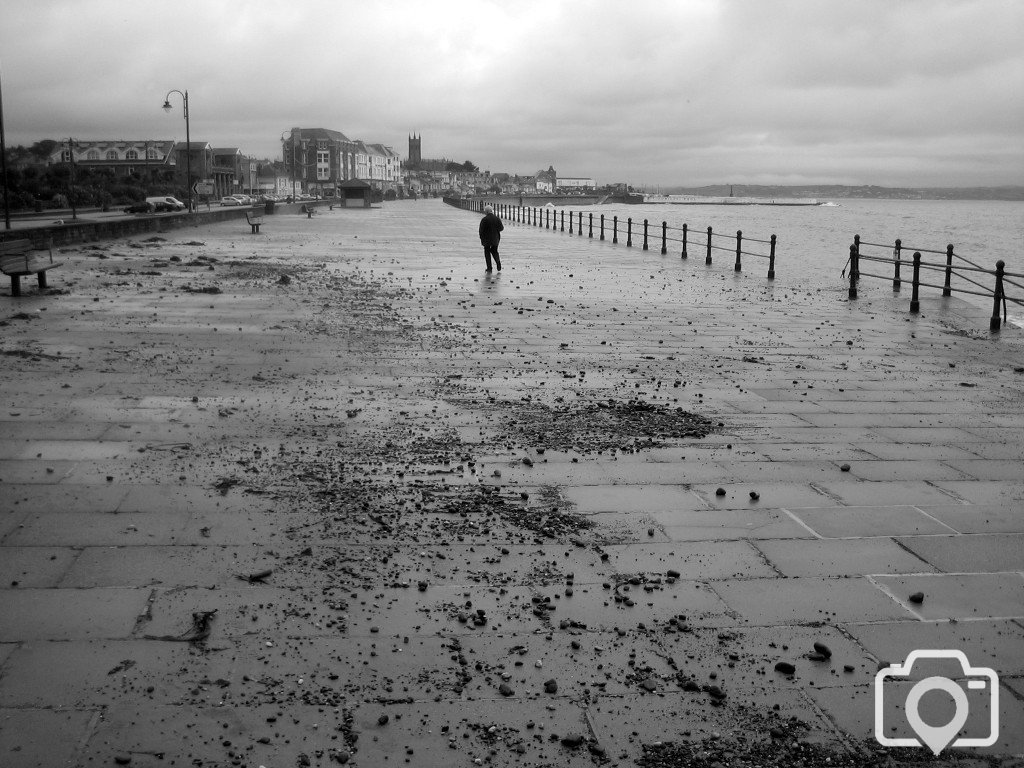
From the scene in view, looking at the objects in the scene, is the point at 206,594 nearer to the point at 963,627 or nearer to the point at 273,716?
the point at 273,716

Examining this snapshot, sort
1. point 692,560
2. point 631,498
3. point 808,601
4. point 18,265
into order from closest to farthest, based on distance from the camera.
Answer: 1. point 808,601
2. point 692,560
3. point 631,498
4. point 18,265

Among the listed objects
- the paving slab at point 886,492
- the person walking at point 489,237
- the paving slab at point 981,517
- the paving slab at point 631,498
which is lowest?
the paving slab at point 981,517

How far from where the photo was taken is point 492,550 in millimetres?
4855

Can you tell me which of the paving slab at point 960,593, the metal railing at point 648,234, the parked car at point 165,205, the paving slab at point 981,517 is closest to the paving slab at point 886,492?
the paving slab at point 981,517

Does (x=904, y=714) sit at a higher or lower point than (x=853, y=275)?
lower

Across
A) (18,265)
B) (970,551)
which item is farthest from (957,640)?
(18,265)

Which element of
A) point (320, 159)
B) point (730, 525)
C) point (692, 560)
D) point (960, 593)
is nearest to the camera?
point (960, 593)

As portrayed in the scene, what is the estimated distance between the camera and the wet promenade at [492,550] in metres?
3.33

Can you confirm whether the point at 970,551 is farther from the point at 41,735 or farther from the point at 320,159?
the point at 320,159

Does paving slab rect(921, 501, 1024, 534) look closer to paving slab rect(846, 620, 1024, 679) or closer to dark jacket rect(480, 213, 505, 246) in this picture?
paving slab rect(846, 620, 1024, 679)

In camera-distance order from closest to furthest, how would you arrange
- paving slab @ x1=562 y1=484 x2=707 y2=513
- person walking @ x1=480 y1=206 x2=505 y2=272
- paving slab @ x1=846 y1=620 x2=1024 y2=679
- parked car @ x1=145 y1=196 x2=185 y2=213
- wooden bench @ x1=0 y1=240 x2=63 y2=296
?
paving slab @ x1=846 y1=620 x2=1024 y2=679 < paving slab @ x1=562 y1=484 x2=707 y2=513 < wooden bench @ x1=0 y1=240 x2=63 y2=296 < person walking @ x1=480 y1=206 x2=505 y2=272 < parked car @ x1=145 y1=196 x2=185 y2=213


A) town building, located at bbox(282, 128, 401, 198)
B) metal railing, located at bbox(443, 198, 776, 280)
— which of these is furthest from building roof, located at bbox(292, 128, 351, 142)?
metal railing, located at bbox(443, 198, 776, 280)

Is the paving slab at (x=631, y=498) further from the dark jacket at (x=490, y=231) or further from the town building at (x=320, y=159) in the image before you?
the town building at (x=320, y=159)

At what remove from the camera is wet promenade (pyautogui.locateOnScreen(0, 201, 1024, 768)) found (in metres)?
3.33
